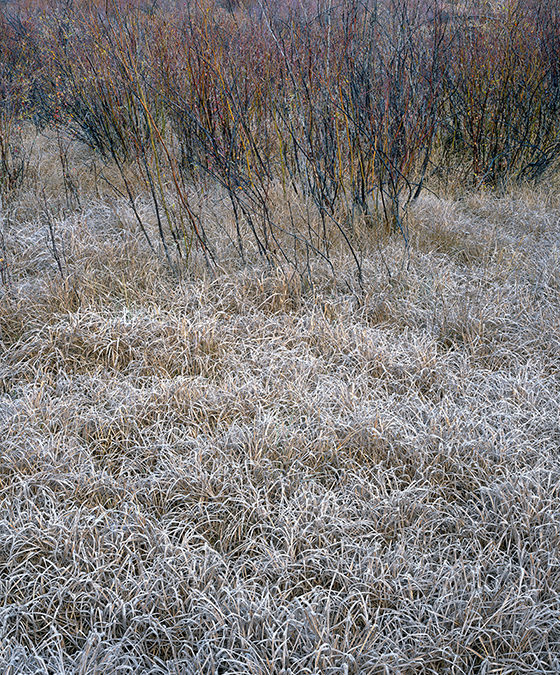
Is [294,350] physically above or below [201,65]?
below

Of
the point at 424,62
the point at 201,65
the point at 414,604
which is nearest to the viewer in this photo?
the point at 414,604

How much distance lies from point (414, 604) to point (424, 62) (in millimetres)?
4118

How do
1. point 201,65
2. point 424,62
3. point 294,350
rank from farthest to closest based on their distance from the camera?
1. point 424,62
2. point 201,65
3. point 294,350

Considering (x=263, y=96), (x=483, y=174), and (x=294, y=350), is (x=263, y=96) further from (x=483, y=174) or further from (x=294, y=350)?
(x=294, y=350)

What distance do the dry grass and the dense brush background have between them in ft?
0.04

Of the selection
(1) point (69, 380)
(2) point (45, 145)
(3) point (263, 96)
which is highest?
(3) point (263, 96)

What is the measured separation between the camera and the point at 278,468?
1.94m

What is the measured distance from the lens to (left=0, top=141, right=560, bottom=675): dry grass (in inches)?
55.8

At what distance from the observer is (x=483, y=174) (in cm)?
453

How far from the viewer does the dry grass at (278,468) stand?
1.42 m

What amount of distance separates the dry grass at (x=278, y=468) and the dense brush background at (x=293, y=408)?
0.01 m

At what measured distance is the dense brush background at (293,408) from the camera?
4.74 ft

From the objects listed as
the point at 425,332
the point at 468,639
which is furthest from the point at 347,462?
the point at 425,332

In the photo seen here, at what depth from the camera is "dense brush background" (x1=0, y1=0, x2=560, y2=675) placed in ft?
4.74
